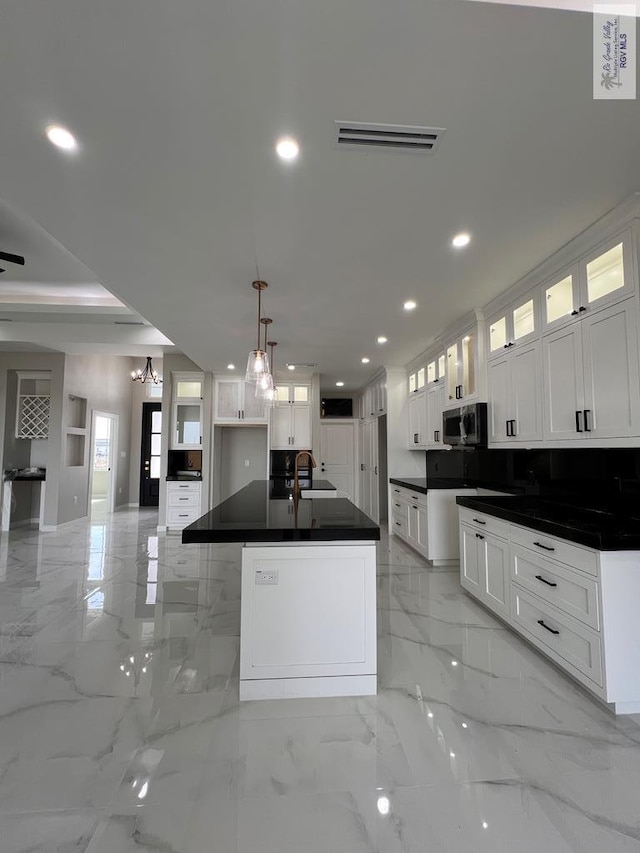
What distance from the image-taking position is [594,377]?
2420mm

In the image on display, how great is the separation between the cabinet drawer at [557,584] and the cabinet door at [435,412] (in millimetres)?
2383

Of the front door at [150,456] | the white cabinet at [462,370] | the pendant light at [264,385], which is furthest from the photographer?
the front door at [150,456]

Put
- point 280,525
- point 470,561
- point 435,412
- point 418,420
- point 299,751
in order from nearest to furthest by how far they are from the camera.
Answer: point 299,751 → point 280,525 → point 470,561 → point 435,412 → point 418,420

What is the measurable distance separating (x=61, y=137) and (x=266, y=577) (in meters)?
2.16

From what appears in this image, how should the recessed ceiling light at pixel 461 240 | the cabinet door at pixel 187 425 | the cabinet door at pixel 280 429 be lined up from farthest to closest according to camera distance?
the cabinet door at pixel 280 429
the cabinet door at pixel 187 425
the recessed ceiling light at pixel 461 240

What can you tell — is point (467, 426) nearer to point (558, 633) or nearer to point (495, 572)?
point (495, 572)

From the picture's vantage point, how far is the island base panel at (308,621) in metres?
2.02

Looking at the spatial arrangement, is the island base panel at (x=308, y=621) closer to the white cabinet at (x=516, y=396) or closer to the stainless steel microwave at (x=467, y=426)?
the white cabinet at (x=516, y=396)

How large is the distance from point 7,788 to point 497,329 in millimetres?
4110

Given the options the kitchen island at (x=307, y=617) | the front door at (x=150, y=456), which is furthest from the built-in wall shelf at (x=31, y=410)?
the kitchen island at (x=307, y=617)

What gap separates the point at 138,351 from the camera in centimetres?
684

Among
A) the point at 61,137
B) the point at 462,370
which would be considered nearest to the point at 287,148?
the point at 61,137

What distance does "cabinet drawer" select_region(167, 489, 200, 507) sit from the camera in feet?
21.0

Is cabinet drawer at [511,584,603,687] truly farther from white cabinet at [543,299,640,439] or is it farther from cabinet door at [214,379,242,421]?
cabinet door at [214,379,242,421]
